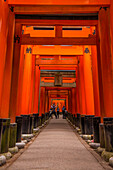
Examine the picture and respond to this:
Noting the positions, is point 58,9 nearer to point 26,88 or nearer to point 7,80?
point 7,80

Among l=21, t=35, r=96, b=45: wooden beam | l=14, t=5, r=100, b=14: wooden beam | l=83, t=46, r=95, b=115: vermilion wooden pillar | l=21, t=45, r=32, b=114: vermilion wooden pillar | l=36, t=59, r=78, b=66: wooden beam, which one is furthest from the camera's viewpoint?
l=36, t=59, r=78, b=66: wooden beam

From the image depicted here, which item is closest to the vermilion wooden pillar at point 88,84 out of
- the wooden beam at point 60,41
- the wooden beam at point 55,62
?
the wooden beam at point 55,62

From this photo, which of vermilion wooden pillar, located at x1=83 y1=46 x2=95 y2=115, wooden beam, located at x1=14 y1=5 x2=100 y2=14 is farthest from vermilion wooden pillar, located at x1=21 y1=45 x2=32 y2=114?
wooden beam, located at x1=14 y1=5 x2=100 y2=14

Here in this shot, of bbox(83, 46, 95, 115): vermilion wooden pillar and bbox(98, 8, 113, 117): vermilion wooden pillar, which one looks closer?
bbox(98, 8, 113, 117): vermilion wooden pillar

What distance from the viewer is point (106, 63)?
12.6 feet

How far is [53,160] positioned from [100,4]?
3.89 m

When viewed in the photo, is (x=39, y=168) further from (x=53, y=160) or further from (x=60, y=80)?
(x=60, y=80)

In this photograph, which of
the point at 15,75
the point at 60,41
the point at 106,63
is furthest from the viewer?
the point at 60,41

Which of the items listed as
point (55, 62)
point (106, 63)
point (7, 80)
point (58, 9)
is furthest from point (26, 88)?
point (106, 63)

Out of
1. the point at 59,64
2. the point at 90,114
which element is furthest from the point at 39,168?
the point at 59,64

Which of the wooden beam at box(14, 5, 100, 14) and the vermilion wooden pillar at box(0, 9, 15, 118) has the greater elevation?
the wooden beam at box(14, 5, 100, 14)

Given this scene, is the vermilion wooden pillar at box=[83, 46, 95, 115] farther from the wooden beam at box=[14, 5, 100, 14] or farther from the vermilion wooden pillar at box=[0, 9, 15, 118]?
the vermilion wooden pillar at box=[0, 9, 15, 118]

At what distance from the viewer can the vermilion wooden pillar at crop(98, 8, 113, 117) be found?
3.70 metres

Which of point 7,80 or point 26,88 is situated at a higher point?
point 26,88
